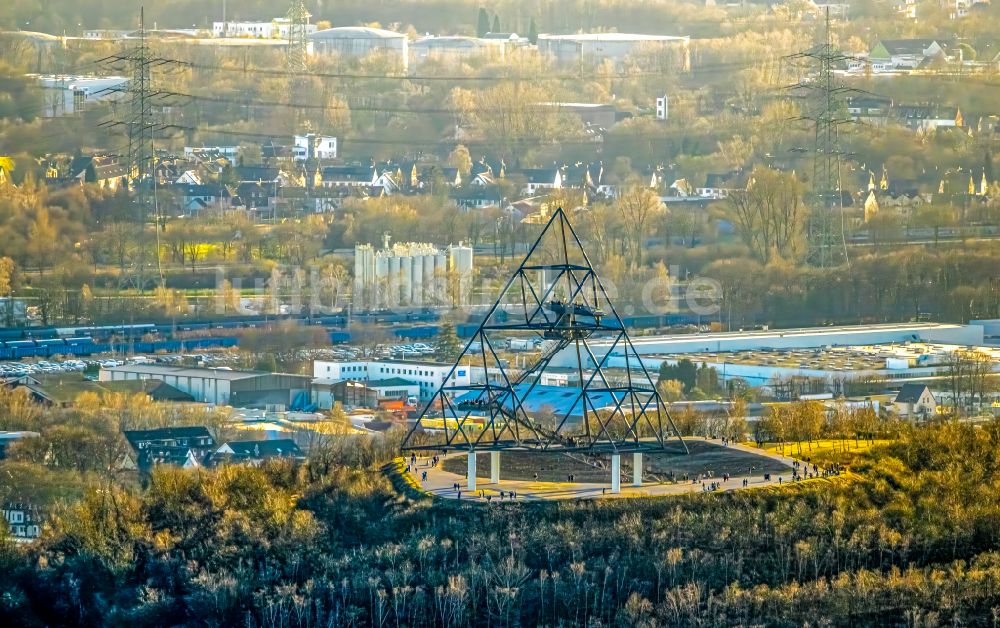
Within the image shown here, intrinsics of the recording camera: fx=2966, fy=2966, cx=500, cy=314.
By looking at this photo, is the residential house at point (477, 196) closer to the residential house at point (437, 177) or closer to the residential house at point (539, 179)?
the residential house at point (437, 177)

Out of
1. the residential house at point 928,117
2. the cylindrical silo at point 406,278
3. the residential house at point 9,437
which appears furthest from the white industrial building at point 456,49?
the residential house at point 9,437

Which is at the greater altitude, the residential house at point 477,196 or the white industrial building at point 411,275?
the residential house at point 477,196

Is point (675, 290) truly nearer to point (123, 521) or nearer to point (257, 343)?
point (257, 343)

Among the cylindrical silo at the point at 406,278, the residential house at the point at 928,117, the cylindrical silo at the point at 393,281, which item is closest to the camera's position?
the cylindrical silo at the point at 393,281

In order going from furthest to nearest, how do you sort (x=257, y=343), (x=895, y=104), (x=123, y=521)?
(x=895, y=104), (x=257, y=343), (x=123, y=521)

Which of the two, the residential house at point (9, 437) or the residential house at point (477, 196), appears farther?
the residential house at point (477, 196)

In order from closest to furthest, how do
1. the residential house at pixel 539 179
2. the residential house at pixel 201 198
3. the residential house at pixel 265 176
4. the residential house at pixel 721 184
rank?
the residential house at pixel 201 198
the residential house at pixel 721 184
the residential house at pixel 265 176
the residential house at pixel 539 179

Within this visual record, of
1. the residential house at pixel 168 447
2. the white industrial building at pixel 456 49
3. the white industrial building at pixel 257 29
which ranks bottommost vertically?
the residential house at pixel 168 447

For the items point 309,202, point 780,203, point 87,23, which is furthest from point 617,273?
point 87,23
